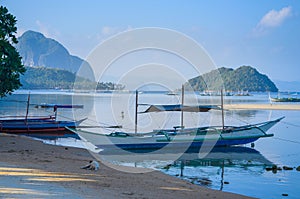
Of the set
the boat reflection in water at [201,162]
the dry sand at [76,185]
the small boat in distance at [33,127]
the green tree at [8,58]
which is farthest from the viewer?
the small boat in distance at [33,127]

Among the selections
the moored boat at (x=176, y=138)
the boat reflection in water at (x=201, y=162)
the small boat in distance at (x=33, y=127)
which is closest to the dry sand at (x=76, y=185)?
the boat reflection in water at (x=201, y=162)

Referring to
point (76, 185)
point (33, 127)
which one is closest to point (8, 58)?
point (33, 127)

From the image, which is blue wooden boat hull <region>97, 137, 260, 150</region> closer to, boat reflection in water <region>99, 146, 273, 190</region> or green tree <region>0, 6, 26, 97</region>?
boat reflection in water <region>99, 146, 273, 190</region>

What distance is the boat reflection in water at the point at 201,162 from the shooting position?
14.1 m

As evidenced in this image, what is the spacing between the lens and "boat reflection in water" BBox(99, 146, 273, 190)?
14.1m

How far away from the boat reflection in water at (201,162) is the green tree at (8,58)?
621 centimetres

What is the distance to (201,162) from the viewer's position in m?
17.2

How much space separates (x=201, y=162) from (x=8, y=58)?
11.2 m

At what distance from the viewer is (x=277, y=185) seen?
12.8 meters

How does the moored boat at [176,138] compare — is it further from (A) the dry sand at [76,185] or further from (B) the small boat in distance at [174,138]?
(A) the dry sand at [76,185]

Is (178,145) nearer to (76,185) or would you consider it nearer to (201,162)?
(201,162)

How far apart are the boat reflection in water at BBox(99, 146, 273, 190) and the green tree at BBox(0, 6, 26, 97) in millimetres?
6205

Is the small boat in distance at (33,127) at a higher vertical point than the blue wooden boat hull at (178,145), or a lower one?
higher

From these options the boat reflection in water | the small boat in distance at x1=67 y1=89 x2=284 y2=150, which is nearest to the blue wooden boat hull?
the small boat in distance at x1=67 y1=89 x2=284 y2=150
